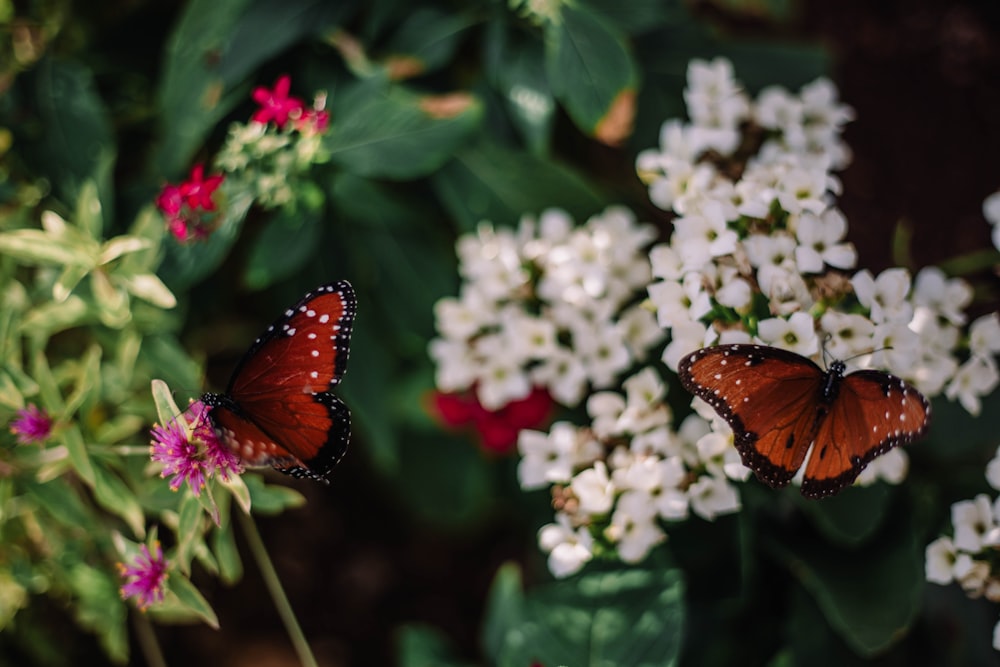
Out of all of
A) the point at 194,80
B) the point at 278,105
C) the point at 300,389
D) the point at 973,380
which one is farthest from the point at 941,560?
the point at 194,80

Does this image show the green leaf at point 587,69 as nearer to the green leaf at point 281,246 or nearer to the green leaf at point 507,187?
the green leaf at point 507,187

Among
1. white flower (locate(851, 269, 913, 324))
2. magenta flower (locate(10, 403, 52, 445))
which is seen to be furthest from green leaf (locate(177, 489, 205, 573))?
white flower (locate(851, 269, 913, 324))

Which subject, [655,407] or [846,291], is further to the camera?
[655,407]

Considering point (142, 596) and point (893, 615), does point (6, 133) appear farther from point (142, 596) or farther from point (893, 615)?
point (893, 615)

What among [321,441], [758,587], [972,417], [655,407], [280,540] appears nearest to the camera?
[321,441]

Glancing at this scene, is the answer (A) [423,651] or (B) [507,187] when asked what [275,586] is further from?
(B) [507,187]

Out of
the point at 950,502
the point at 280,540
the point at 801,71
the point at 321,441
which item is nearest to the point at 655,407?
the point at 321,441

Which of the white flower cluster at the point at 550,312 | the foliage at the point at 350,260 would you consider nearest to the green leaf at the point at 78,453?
the foliage at the point at 350,260
